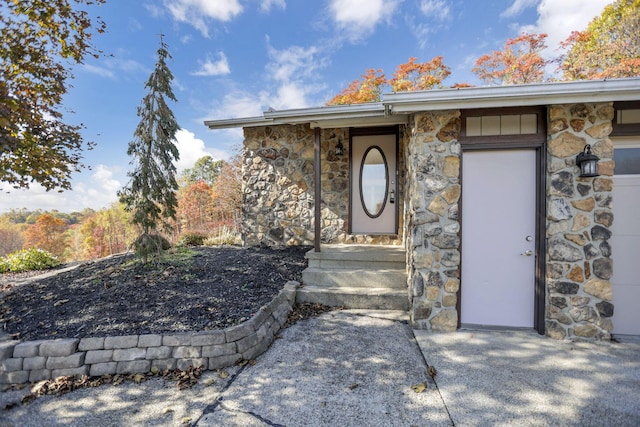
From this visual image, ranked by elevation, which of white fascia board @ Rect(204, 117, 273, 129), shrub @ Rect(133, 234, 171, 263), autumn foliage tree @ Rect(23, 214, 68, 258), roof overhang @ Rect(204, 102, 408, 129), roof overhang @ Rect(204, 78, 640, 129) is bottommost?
autumn foliage tree @ Rect(23, 214, 68, 258)

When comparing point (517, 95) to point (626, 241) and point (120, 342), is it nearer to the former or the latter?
point (626, 241)

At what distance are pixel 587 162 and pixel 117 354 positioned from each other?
507 cm

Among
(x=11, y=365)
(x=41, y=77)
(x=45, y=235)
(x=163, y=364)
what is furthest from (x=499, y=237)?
(x=45, y=235)

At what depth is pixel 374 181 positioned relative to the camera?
577 centimetres

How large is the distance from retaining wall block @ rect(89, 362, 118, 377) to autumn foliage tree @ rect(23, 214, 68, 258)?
23118mm

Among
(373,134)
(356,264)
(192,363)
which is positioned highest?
(373,134)

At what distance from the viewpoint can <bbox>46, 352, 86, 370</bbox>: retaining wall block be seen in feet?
8.23

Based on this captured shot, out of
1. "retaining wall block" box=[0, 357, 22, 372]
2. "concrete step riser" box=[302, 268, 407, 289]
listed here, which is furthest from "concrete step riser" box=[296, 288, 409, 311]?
"retaining wall block" box=[0, 357, 22, 372]

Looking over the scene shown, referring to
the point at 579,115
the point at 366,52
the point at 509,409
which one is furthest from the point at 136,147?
the point at 366,52

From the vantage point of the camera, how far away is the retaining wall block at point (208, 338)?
8.64 feet

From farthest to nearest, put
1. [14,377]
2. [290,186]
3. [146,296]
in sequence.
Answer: [290,186] < [146,296] < [14,377]

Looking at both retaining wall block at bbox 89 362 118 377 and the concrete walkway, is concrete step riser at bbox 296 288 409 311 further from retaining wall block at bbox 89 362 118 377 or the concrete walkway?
retaining wall block at bbox 89 362 118 377

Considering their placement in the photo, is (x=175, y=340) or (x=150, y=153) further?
(x=150, y=153)

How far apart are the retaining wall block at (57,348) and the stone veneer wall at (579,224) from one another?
4.96 m
